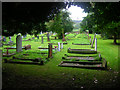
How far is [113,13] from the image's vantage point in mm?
7961

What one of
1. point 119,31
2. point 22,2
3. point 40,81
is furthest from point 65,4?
point 119,31

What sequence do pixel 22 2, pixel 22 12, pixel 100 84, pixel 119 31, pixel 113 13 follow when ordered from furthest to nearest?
pixel 119 31, pixel 113 13, pixel 100 84, pixel 22 12, pixel 22 2

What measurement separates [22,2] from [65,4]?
3162 mm

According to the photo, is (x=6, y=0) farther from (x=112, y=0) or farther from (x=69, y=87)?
(x=112, y=0)

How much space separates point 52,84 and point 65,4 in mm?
4638

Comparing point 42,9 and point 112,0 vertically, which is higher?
point 112,0

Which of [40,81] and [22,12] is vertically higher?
[22,12]

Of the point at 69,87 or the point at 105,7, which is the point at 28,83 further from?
the point at 105,7

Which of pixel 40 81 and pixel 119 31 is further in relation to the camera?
pixel 119 31

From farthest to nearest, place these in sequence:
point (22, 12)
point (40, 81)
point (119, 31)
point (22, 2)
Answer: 1. point (119, 31)
2. point (40, 81)
3. point (22, 12)
4. point (22, 2)

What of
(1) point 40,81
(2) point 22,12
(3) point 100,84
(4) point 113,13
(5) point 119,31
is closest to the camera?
(2) point 22,12

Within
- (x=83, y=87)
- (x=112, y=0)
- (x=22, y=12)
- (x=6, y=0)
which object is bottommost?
(x=83, y=87)

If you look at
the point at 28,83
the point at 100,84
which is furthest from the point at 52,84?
the point at 100,84

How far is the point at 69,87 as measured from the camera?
5992mm
